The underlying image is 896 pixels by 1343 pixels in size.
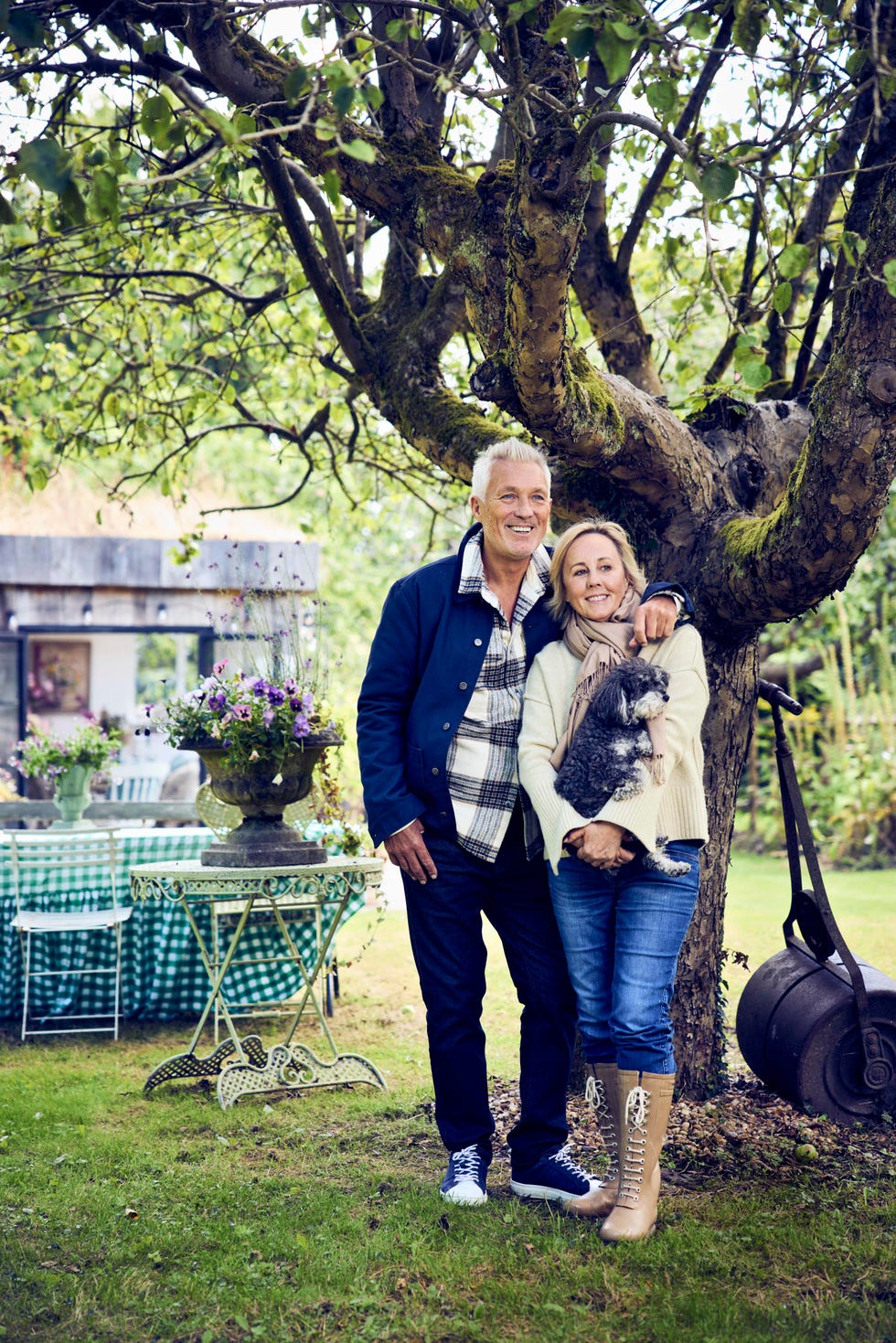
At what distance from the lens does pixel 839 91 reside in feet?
10.1

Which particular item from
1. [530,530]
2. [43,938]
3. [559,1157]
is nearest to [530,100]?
[530,530]

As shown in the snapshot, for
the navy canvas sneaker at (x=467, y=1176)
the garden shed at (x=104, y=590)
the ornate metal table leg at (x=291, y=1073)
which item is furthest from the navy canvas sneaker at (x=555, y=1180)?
the garden shed at (x=104, y=590)

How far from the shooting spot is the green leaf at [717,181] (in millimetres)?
2465

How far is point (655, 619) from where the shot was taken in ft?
10.6

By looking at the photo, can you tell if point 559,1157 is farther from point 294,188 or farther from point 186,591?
point 186,591

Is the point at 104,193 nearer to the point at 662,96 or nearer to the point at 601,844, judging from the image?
the point at 662,96

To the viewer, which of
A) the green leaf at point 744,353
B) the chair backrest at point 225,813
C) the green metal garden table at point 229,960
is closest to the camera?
the green leaf at point 744,353

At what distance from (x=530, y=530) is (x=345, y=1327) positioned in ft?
6.85

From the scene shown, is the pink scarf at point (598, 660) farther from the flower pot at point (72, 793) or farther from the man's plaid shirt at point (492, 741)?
the flower pot at point (72, 793)

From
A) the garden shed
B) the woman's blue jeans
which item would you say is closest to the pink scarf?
the woman's blue jeans

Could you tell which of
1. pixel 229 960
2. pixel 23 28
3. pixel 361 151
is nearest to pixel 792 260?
pixel 361 151

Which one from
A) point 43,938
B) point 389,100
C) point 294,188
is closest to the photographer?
point 389,100

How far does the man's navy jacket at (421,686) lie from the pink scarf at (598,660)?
13 centimetres

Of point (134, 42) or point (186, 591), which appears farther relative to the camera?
point (186, 591)
